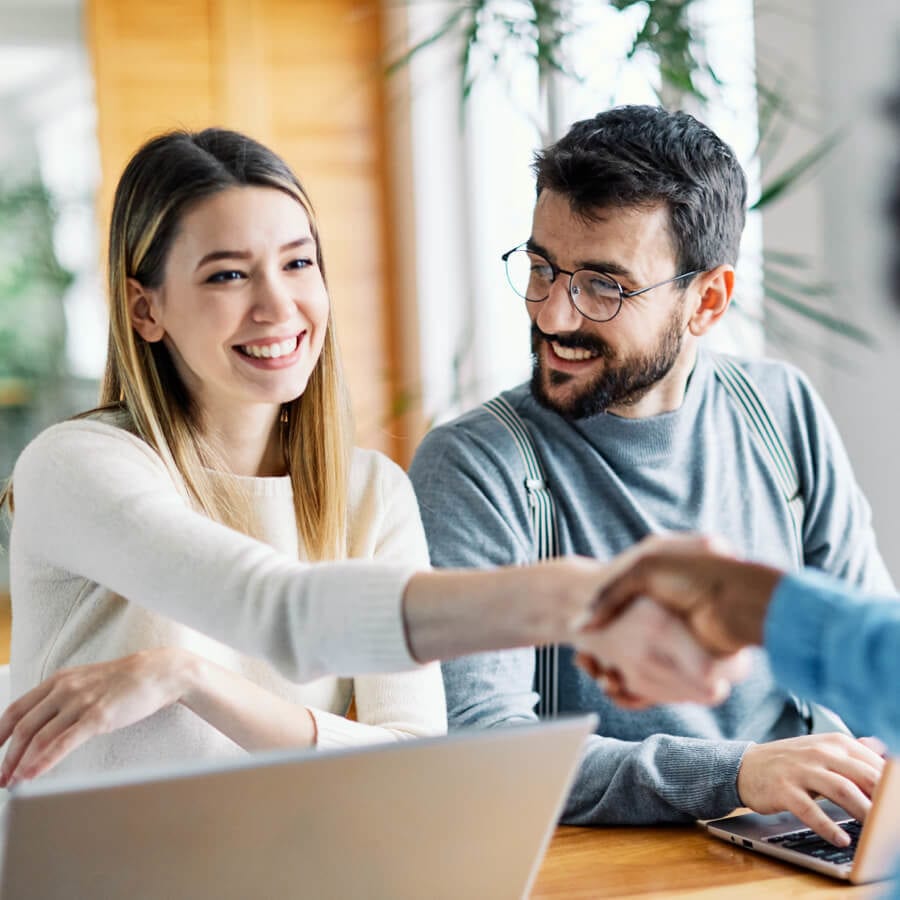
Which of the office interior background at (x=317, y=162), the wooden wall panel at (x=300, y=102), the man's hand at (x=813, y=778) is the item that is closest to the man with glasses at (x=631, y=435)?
the man's hand at (x=813, y=778)

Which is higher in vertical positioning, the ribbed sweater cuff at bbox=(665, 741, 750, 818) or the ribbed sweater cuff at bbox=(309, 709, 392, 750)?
the ribbed sweater cuff at bbox=(309, 709, 392, 750)

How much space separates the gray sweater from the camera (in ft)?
5.23

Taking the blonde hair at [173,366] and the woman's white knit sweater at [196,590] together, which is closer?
the woman's white knit sweater at [196,590]

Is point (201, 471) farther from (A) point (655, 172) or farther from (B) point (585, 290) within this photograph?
(A) point (655, 172)

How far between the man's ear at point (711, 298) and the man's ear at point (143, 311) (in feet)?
2.54

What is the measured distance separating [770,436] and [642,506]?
26cm

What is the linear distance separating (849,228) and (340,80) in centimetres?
325

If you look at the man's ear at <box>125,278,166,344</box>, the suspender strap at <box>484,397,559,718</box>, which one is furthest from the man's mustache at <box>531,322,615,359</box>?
the man's ear at <box>125,278,166,344</box>

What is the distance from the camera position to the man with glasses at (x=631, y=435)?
5.54 ft

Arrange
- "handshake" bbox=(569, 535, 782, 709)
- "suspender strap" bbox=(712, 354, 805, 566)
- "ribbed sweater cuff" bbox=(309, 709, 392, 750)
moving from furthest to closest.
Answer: "suspender strap" bbox=(712, 354, 805, 566) < "ribbed sweater cuff" bbox=(309, 709, 392, 750) < "handshake" bbox=(569, 535, 782, 709)

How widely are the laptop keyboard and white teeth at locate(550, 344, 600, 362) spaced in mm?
720

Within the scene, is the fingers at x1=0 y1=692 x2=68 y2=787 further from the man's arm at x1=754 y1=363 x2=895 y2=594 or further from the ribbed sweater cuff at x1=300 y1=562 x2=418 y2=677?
the man's arm at x1=754 y1=363 x2=895 y2=594

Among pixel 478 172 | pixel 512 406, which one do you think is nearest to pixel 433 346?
pixel 478 172

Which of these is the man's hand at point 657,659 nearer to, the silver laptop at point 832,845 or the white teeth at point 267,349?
the silver laptop at point 832,845
